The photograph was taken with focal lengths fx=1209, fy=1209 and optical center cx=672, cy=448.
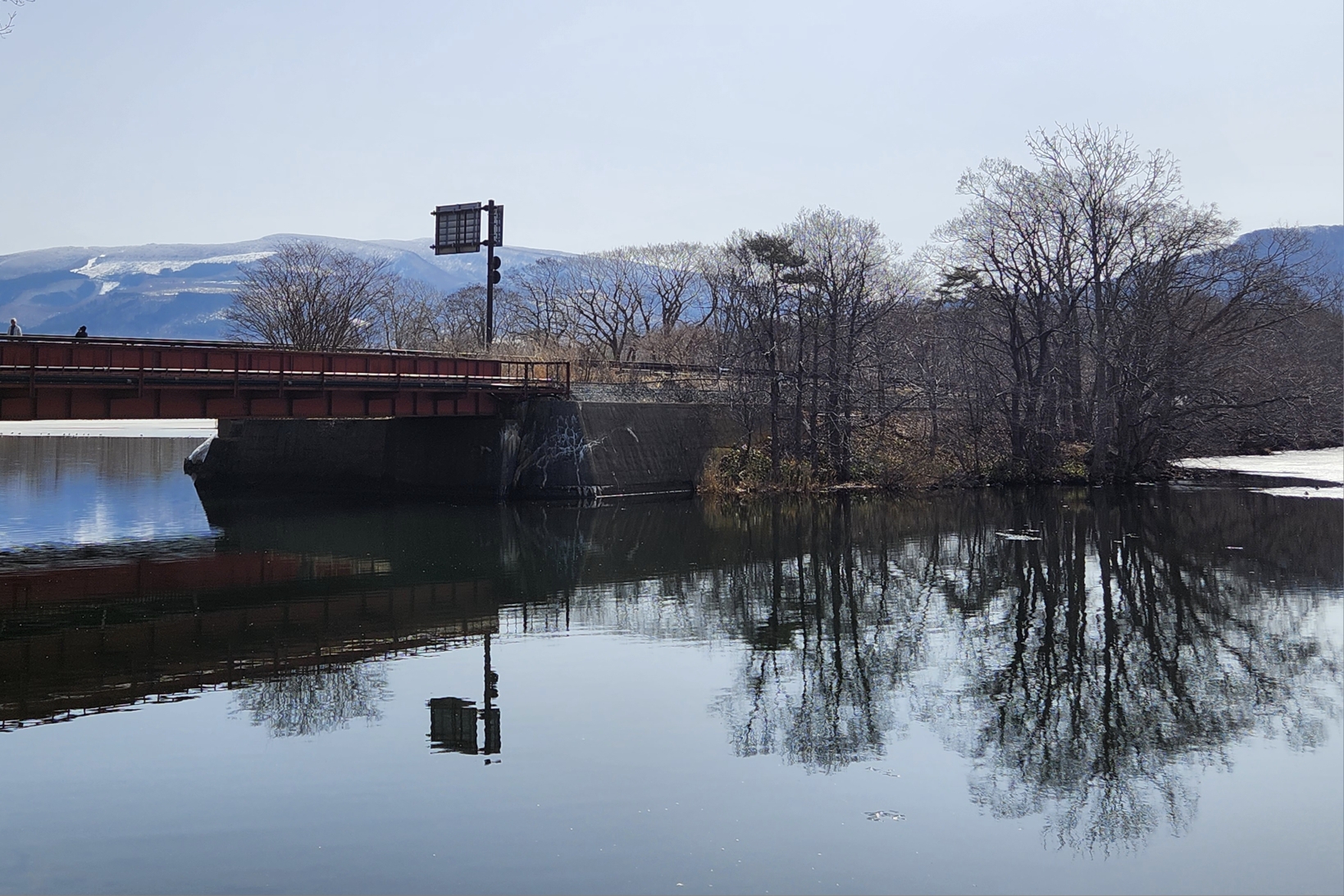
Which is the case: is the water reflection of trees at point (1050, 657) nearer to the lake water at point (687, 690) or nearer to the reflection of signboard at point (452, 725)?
the lake water at point (687, 690)

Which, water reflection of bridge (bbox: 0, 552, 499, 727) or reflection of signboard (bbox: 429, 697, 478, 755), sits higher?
water reflection of bridge (bbox: 0, 552, 499, 727)

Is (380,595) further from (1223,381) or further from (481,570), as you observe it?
(1223,381)

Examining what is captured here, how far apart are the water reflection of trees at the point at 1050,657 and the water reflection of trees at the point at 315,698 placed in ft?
12.6

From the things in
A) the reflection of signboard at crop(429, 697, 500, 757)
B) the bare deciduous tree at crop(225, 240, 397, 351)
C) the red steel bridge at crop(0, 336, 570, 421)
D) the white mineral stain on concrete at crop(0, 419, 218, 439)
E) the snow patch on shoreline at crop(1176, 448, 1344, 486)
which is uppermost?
the bare deciduous tree at crop(225, 240, 397, 351)

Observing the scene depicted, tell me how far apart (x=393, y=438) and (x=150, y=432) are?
5745 centimetres

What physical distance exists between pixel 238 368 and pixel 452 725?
20.6 metres

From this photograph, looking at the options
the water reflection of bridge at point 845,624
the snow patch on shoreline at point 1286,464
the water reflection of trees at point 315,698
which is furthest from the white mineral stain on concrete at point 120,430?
the water reflection of trees at point 315,698

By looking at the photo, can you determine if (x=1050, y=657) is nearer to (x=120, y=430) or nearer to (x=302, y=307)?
(x=302, y=307)

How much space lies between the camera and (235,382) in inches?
1164

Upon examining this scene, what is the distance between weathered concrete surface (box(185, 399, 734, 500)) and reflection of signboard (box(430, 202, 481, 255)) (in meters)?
10.4

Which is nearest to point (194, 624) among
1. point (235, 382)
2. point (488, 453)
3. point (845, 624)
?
point (845, 624)

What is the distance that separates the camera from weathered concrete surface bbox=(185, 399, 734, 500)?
1453 inches

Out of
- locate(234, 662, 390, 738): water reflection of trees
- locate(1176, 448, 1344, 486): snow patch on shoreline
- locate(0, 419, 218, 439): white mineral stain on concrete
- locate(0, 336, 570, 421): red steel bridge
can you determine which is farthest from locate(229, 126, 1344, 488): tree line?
locate(0, 419, 218, 439): white mineral stain on concrete

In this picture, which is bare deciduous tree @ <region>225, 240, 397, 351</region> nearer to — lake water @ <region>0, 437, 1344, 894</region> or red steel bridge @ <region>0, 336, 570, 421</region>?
red steel bridge @ <region>0, 336, 570, 421</region>
